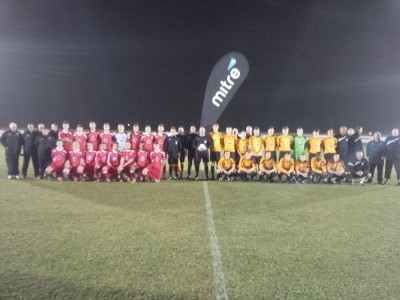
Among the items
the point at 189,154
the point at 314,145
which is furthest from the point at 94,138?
the point at 314,145

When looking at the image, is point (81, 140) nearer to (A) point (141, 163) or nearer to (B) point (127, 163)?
(B) point (127, 163)

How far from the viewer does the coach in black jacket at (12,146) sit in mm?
9359

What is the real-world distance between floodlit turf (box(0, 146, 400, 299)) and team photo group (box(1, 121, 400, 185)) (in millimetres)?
1961

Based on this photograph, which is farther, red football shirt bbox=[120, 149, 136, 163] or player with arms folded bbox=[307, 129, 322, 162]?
player with arms folded bbox=[307, 129, 322, 162]

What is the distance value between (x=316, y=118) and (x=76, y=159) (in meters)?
25.4

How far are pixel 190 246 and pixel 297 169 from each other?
20.9ft

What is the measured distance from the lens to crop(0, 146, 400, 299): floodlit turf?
10.5ft

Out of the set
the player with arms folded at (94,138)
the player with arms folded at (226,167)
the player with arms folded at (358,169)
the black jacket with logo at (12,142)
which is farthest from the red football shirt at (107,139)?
the player with arms folded at (358,169)

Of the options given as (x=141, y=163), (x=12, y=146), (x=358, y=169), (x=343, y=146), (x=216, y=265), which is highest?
(x=12, y=146)

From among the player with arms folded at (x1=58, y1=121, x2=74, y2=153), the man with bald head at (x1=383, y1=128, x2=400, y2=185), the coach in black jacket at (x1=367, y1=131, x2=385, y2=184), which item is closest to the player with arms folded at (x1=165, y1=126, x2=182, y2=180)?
the player with arms folded at (x1=58, y1=121, x2=74, y2=153)

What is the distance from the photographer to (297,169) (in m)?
9.92

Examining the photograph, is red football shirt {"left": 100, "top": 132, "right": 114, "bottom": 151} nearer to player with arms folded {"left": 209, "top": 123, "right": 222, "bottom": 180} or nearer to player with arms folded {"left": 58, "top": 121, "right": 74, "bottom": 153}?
player with arms folded {"left": 58, "top": 121, "right": 74, "bottom": 153}

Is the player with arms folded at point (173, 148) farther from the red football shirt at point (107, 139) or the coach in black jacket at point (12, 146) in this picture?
the coach in black jacket at point (12, 146)

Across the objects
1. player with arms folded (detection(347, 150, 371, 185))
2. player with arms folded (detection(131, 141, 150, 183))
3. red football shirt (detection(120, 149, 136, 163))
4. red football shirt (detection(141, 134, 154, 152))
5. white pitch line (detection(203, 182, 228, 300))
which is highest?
red football shirt (detection(141, 134, 154, 152))
